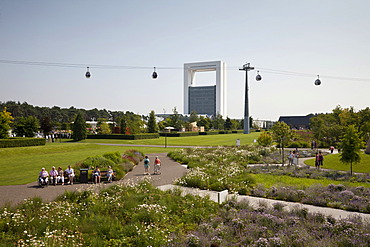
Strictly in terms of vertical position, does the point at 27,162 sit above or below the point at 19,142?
below

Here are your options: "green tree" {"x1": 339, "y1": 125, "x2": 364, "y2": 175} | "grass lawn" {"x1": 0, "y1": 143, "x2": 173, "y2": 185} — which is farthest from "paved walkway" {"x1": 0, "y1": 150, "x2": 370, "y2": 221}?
"green tree" {"x1": 339, "y1": 125, "x2": 364, "y2": 175}

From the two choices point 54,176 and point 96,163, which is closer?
point 54,176

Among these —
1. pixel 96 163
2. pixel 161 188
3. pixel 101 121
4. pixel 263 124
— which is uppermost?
pixel 101 121

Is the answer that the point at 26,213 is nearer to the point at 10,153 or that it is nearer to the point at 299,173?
the point at 299,173

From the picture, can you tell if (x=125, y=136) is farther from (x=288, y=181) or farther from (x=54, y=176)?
(x=288, y=181)

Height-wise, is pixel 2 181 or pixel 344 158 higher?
pixel 344 158

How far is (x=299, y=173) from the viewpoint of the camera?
20.1m

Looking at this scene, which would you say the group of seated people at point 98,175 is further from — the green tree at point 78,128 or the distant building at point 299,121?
the distant building at point 299,121

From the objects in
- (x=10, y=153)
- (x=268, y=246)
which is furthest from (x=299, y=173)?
(x=10, y=153)

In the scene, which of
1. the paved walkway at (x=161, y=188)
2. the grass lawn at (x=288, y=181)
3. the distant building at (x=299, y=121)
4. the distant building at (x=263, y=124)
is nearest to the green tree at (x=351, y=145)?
the grass lawn at (x=288, y=181)

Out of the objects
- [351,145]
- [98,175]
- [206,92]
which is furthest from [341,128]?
[206,92]

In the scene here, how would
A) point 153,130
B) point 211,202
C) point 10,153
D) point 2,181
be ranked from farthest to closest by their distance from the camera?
point 153,130
point 10,153
point 2,181
point 211,202

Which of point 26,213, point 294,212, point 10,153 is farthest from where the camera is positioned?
point 10,153

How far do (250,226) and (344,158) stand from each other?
1412 centimetres
